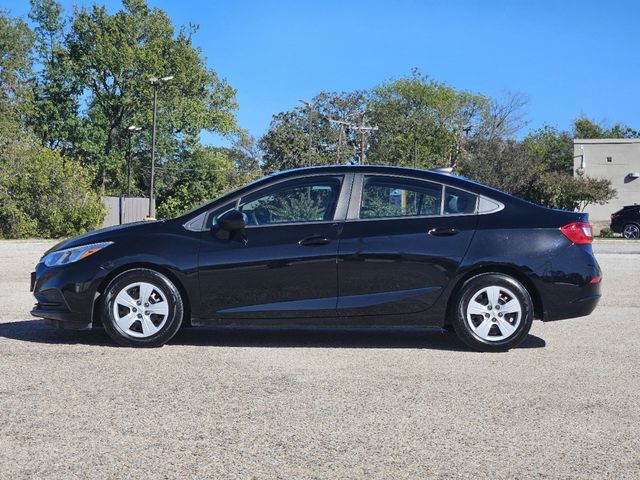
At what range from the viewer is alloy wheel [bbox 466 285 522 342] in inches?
247

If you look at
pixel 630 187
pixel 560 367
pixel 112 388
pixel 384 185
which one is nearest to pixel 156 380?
pixel 112 388

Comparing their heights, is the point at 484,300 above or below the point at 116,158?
below

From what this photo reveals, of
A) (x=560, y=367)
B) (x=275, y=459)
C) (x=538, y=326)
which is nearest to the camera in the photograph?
(x=275, y=459)

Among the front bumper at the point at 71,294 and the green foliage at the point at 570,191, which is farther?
the green foliage at the point at 570,191

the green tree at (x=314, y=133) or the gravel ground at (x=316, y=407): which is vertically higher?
the green tree at (x=314, y=133)

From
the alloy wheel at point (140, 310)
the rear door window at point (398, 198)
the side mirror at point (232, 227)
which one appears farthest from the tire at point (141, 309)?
the rear door window at point (398, 198)

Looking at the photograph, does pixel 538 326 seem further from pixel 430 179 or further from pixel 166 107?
pixel 166 107

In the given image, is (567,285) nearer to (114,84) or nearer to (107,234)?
(107,234)

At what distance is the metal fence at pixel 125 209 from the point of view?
43.4 meters

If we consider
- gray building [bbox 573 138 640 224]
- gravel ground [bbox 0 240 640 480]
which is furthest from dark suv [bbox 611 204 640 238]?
gravel ground [bbox 0 240 640 480]

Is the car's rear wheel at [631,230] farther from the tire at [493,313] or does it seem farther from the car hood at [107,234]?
the car hood at [107,234]

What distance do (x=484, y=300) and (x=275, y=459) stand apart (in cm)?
321

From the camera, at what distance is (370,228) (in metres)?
6.37

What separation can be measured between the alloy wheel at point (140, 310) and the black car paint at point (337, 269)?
0.64 ft
